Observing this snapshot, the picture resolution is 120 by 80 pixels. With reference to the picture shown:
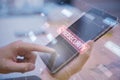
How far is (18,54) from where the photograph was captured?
736 mm

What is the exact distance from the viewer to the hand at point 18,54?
678 millimetres

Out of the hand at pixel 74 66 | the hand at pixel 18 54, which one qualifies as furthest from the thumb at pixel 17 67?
the hand at pixel 74 66

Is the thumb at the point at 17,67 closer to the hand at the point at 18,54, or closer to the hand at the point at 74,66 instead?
the hand at the point at 18,54

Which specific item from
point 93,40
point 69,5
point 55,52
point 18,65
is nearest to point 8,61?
point 18,65

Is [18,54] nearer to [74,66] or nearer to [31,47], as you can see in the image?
A: [31,47]

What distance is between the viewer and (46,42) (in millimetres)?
820
